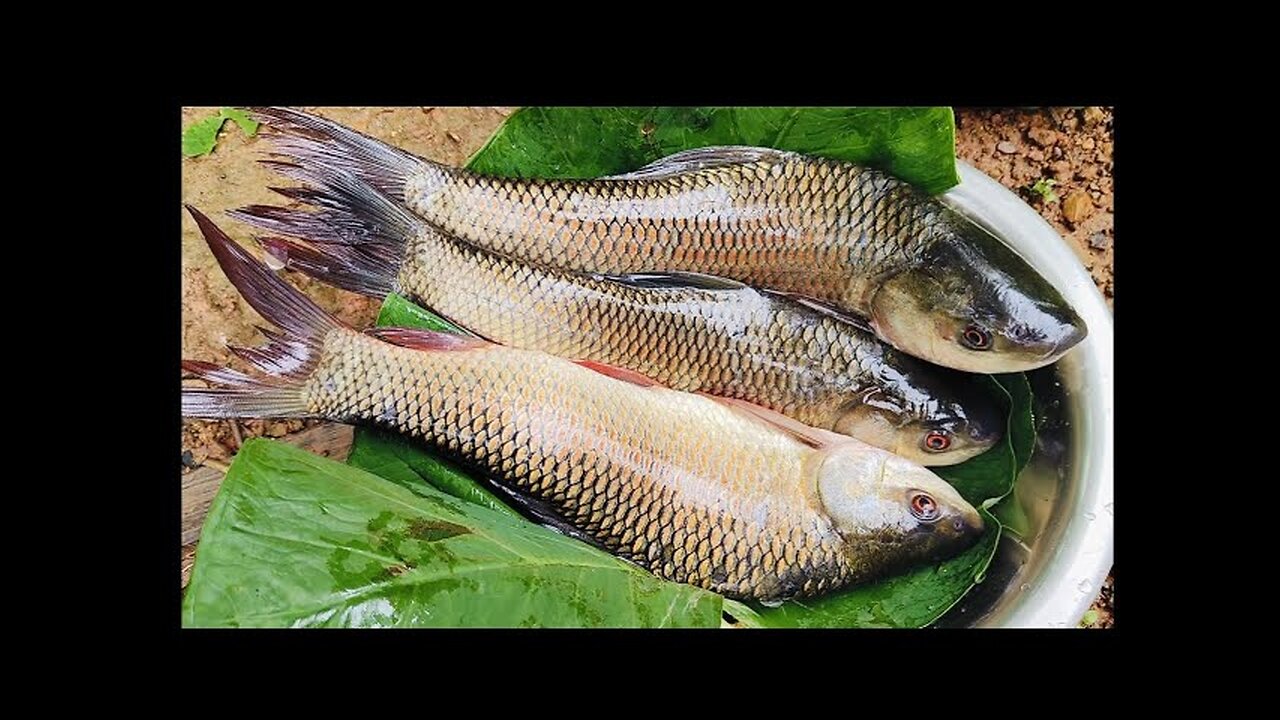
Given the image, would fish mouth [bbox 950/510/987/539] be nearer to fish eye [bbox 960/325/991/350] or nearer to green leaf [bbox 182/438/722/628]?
fish eye [bbox 960/325/991/350]

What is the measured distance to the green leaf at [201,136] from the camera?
9.65 feet

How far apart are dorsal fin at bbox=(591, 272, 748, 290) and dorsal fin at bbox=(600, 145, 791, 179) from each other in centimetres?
28

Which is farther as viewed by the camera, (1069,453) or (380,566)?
(1069,453)

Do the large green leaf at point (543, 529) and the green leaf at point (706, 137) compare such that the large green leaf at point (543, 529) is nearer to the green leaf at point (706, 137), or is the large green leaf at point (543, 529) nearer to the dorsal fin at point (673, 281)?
the green leaf at point (706, 137)

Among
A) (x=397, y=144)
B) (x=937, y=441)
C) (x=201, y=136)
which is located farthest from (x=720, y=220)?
(x=201, y=136)

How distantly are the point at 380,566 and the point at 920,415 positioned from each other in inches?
55.1

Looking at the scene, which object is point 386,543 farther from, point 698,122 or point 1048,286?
point 1048,286

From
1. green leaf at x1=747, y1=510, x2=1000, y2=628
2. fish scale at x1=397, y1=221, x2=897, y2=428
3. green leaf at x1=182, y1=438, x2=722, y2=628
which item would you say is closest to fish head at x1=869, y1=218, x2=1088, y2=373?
fish scale at x1=397, y1=221, x2=897, y2=428

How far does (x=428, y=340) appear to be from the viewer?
8.13ft

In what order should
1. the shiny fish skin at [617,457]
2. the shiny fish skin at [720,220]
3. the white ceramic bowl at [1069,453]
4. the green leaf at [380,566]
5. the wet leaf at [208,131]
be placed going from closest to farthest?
the green leaf at [380,566], the white ceramic bowl at [1069,453], the shiny fish skin at [617,457], the shiny fish skin at [720,220], the wet leaf at [208,131]

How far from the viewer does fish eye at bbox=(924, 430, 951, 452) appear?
2.51 meters

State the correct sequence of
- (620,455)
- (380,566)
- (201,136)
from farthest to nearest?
(201,136)
(620,455)
(380,566)

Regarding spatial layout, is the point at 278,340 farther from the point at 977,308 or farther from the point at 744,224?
the point at 977,308

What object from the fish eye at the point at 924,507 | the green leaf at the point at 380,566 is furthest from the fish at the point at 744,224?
the green leaf at the point at 380,566
